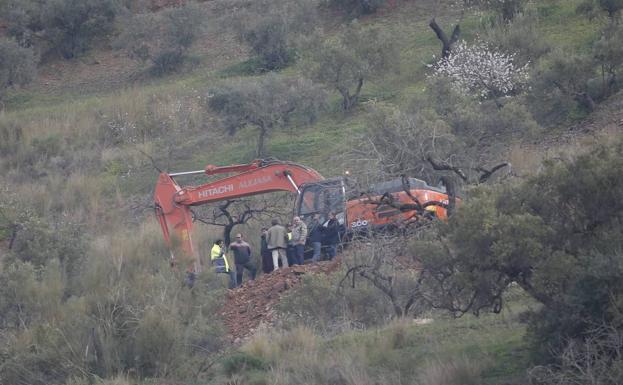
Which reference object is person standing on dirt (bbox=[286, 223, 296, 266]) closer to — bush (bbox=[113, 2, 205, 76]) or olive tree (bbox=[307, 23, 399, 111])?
olive tree (bbox=[307, 23, 399, 111])

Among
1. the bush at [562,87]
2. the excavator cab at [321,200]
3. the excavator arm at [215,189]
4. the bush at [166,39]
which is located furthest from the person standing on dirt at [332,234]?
the bush at [166,39]

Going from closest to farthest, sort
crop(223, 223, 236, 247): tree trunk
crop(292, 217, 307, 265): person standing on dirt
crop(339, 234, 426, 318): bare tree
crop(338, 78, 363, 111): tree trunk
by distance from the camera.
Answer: crop(339, 234, 426, 318): bare tree
crop(292, 217, 307, 265): person standing on dirt
crop(223, 223, 236, 247): tree trunk
crop(338, 78, 363, 111): tree trunk

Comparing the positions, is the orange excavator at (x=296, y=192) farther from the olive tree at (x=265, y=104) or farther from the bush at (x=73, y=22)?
the bush at (x=73, y=22)

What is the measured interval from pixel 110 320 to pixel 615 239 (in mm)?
7336

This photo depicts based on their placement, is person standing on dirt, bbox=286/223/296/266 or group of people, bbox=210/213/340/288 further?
person standing on dirt, bbox=286/223/296/266

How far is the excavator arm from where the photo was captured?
22.4 metres

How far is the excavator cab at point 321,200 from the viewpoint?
2133 centimetres

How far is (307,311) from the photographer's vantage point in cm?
1648

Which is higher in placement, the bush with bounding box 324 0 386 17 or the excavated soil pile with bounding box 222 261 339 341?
the bush with bounding box 324 0 386 17

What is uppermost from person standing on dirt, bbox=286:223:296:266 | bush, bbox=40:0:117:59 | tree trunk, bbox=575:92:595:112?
bush, bbox=40:0:117:59

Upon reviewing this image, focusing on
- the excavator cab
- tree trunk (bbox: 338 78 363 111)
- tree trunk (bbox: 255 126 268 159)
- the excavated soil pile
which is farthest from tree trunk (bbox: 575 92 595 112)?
the excavated soil pile

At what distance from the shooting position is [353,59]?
34.2m

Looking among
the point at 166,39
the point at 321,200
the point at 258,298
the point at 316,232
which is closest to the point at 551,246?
the point at 258,298

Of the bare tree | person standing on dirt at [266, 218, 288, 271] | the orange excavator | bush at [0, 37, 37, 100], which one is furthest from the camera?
bush at [0, 37, 37, 100]
